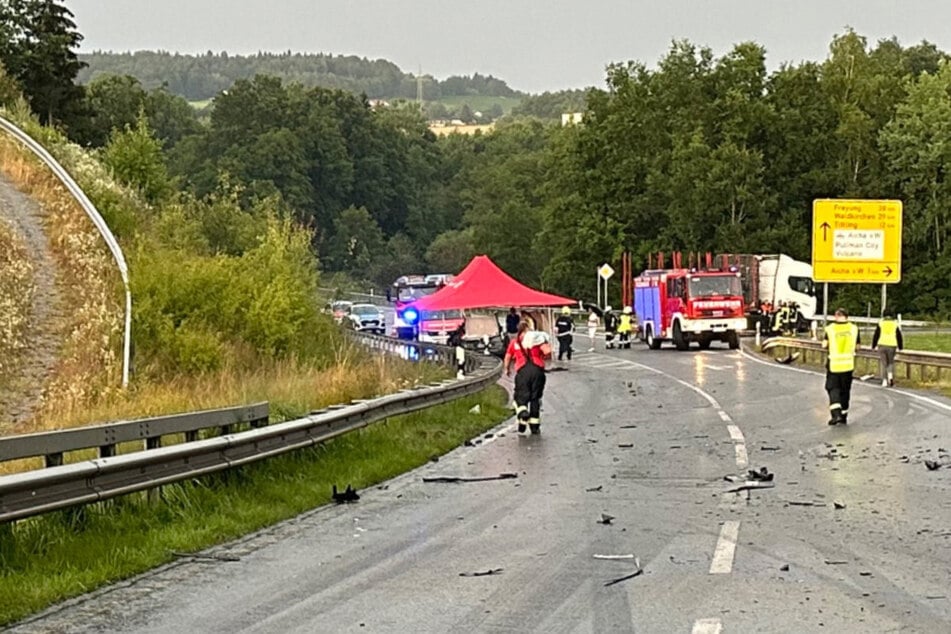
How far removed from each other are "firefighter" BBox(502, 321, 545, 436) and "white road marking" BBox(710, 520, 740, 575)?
350 inches

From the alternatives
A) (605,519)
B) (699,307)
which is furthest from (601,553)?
(699,307)

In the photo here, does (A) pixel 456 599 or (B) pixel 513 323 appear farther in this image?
(B) pixel 513 323

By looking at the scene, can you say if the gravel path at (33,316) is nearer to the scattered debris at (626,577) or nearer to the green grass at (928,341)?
the scattered debris at (626,577)

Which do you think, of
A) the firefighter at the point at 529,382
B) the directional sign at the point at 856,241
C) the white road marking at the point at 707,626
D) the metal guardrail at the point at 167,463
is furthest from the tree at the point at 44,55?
the white road marking at the point at 707,626

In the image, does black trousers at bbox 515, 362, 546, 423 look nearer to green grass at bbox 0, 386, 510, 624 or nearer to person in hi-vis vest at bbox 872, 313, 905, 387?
green grass at bbox 0, 386, 510, 624

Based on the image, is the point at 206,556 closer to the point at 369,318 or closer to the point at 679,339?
the point at 679,339

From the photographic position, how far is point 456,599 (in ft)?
26.6

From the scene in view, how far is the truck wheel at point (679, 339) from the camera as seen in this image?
4999 centimetres

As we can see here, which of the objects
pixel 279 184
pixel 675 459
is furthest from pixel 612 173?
pixel 675 459

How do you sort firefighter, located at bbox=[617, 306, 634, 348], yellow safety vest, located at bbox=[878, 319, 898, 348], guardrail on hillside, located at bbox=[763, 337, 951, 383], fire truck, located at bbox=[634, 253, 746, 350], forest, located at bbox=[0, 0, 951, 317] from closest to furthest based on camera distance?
1. guardrail on hillside, located at bbox=[763, 337, 951, 383]
2. yellow safety vest, located at bbox=[878, 319, 898, 348]
3. fire truck, located at bbox=[634, 253, 746, 350]
4. firefighter, located at bbox=[617, 306, 634, 348]
5. forest, located at bbox=[0, 0, 951, 317]

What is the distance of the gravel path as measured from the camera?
20.3m

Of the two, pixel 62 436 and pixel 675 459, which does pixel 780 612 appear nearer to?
pixel 62 436

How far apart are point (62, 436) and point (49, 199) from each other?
2606cm

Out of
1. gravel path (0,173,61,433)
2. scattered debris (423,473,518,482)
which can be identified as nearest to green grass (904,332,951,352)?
gravel path (0,173,61,433)
